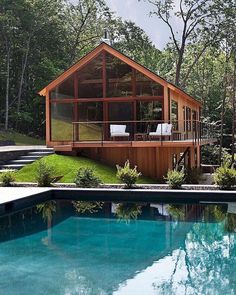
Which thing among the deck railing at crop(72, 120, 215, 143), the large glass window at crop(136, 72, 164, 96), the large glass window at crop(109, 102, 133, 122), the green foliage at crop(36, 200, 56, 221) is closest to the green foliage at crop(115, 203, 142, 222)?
the green foliage at crop(36, 200, 56, 221)

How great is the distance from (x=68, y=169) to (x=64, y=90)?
14.2 feet

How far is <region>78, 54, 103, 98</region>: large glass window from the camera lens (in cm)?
1928

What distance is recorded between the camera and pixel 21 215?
39.2 ft

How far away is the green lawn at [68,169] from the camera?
1628 centimetres

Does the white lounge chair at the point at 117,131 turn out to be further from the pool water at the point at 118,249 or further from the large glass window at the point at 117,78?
the pool water at the point at 118,249

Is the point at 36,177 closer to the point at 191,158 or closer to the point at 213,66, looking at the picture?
the point at 191,158

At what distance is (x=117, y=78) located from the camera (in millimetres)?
19109

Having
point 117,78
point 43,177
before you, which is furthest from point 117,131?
point 43,177

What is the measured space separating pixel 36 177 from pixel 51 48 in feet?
82.8

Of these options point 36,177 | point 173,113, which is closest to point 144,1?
point 173,113

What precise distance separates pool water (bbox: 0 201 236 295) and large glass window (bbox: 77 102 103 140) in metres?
5.65

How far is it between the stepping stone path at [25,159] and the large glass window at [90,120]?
1.59 m

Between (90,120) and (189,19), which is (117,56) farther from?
(189,19)

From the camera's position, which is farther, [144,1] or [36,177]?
[144,1]
